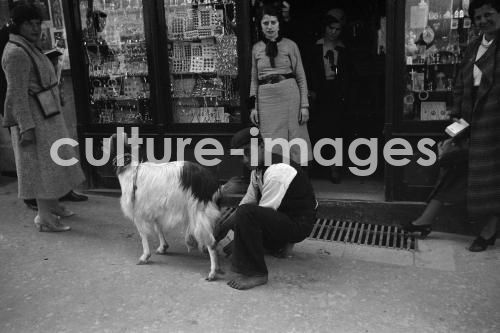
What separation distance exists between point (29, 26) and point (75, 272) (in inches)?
95.0

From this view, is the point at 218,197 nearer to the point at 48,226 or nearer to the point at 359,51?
the point at 48,226

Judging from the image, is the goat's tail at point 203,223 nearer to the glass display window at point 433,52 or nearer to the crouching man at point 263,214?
the crouching man at point 263,214

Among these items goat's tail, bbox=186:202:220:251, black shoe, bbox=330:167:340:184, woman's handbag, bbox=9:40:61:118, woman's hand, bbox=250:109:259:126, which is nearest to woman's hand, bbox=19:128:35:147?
woman's handbag, bbox=9:40:61:118

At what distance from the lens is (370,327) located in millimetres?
3281

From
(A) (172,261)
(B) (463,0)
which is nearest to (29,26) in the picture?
(A) (172,261)

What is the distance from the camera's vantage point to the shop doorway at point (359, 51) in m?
7.04

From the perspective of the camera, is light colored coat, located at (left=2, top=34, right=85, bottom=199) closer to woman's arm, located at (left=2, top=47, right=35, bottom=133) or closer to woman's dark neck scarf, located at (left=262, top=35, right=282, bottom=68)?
woman's arm, located at (left=2, top=47, right=35, bottom=133)

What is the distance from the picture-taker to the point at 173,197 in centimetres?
402

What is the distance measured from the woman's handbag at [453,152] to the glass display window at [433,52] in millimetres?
571

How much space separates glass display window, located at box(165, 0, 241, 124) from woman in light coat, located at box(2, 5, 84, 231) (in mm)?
1470

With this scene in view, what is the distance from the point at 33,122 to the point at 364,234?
11.5 ft

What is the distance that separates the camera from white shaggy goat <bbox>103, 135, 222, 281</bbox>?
4.01 metres

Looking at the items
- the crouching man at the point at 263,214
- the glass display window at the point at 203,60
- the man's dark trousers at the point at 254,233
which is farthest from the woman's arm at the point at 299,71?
the man's dark trousers at the point at 254,233

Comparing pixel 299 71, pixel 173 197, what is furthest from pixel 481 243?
pixel 173 197
